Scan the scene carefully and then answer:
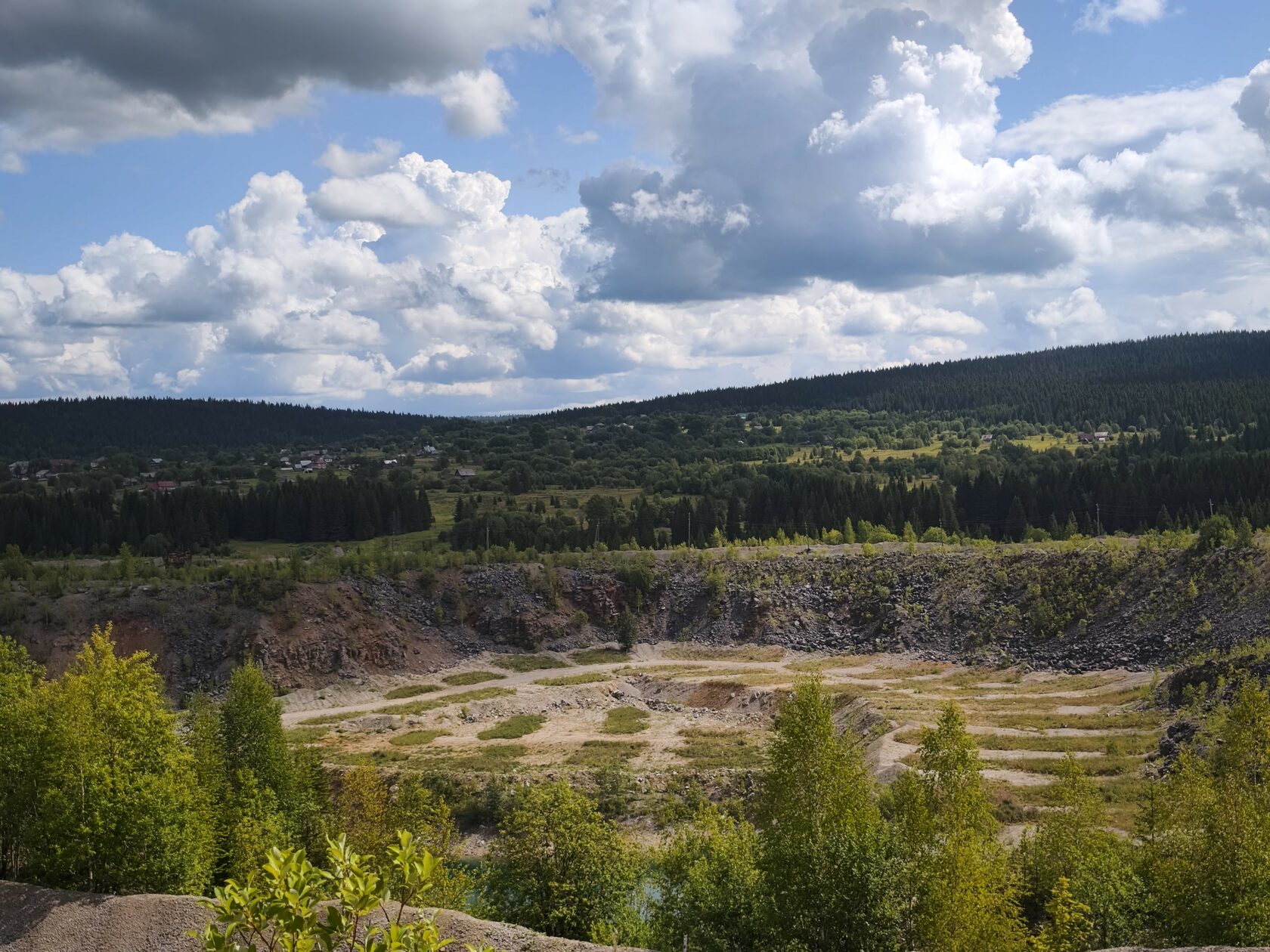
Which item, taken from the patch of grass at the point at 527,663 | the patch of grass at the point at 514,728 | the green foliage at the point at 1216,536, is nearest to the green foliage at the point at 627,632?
the patch of grass at the point at 527,663

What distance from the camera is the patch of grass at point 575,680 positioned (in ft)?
317

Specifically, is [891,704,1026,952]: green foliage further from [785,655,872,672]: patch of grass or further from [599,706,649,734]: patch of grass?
[785,655,872,672]: patch of grass

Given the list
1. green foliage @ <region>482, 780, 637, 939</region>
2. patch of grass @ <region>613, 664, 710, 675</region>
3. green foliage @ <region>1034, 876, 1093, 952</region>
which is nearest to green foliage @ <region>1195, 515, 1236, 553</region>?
patch of grass @ <region>613, 664, 710, 675</region>

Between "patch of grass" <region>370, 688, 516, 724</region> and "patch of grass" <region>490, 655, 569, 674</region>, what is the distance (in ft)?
27.0

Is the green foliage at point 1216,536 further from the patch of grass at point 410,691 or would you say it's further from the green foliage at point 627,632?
the patch of grass at point 410,691

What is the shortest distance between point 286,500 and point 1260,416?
7658 inches

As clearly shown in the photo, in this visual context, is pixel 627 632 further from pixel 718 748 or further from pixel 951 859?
pixel 951 859

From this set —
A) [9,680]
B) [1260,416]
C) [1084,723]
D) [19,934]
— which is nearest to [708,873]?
[19,934]

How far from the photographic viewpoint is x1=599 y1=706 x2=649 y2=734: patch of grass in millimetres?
81188

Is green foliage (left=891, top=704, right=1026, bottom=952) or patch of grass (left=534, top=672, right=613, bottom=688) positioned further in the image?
patch of grass (left=534, top=672, right=613, bottom=688)

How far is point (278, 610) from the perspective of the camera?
98.5 metres

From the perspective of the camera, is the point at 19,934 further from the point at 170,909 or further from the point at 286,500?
the point at 286,500

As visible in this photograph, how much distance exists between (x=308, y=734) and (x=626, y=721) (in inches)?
1069

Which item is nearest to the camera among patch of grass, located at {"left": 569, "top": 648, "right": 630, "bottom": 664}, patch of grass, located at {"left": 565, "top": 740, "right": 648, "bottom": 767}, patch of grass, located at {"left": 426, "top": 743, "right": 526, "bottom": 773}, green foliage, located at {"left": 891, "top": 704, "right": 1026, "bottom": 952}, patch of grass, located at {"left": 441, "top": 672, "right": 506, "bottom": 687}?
green foliage, located at {"left": 891, "top": 704, "right": 1026, "bottom": 952}
